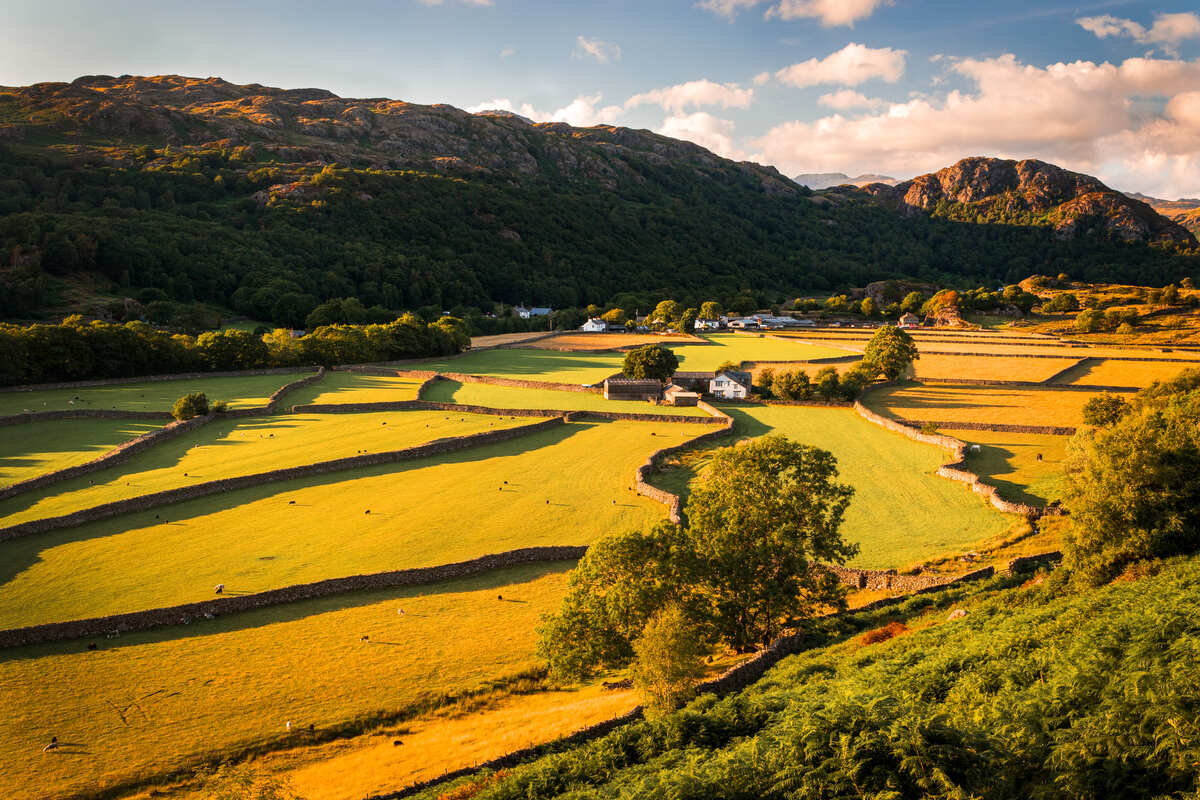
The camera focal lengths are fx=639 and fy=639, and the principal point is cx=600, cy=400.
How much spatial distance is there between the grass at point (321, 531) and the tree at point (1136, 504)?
17.4 m

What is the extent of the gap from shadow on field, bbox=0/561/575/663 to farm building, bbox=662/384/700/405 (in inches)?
1361

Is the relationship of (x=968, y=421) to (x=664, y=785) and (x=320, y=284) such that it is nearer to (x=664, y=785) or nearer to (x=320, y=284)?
(x=664, y=785)

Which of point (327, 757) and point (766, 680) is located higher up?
point (766, 680)

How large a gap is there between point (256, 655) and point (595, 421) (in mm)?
36583

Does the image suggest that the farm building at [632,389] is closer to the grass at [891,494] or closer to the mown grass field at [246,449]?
the mown grass field at [246,449]

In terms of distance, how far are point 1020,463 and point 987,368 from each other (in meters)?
42.8

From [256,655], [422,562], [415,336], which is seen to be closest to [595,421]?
[422,562]

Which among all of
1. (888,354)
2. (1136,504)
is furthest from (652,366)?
(1136,504)

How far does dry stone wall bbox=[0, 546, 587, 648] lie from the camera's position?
2211cm

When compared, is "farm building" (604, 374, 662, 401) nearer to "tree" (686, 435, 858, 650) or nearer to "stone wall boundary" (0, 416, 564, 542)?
"stone wall boundary" (0, 416, 564, 542)

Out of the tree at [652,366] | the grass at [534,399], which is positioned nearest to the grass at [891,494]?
the grass at [534,399]

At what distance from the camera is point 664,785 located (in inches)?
398

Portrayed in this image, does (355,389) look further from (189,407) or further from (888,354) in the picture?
(888,354)

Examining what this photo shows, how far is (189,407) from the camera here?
167 ft
